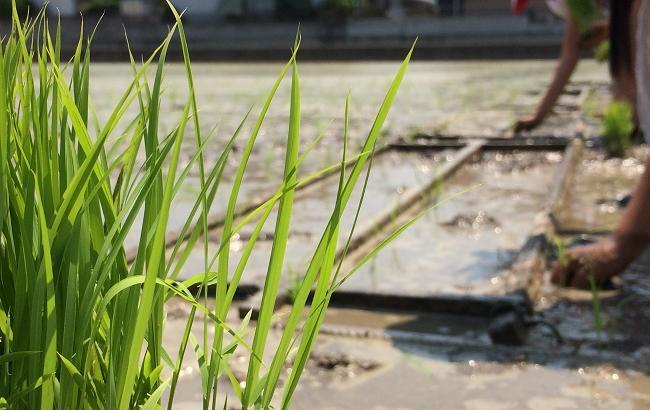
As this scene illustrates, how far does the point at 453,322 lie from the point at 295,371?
118cm

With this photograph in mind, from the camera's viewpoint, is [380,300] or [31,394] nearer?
[31,394]

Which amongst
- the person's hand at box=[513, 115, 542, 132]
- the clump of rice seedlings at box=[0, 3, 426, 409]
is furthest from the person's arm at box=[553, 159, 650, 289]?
the person's hand at box=[513, 115, 542, 132]

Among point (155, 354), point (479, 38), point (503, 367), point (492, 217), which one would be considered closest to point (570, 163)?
point (492, 217)

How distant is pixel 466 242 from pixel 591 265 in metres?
0.68

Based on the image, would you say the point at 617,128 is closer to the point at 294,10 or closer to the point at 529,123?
the point at 529,123

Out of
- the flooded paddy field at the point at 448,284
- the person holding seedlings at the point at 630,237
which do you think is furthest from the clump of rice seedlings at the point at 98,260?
the person holding seedlings at the point at 630,237

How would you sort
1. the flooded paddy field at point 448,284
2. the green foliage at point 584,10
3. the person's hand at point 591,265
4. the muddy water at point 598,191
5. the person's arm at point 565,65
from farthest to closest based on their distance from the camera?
1. the person's arm at point 565,65
2. the muddy water at point 598,191
3. the green foliage at point 584,10
4. the person's hand at point 591,265
5. the flooded paddy field at point 448,284

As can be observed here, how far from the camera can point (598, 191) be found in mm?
3705

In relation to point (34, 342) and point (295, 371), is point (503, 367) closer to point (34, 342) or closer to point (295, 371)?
point (295, 371)

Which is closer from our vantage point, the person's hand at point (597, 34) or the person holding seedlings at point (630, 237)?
the person holding seedlings at point (630, 237)

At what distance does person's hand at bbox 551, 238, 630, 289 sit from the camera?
2.15 m

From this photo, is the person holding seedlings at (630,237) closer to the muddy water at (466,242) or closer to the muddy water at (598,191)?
the muddy water at (466,242)

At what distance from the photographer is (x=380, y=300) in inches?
84.7

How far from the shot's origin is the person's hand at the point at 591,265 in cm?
215
